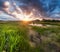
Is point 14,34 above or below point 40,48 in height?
above

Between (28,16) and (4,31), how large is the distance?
0.47 meters

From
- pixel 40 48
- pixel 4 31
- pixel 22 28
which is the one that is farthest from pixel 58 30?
pixel 4 31

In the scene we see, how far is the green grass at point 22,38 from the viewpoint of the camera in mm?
2277

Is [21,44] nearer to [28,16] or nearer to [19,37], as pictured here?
[19,37]

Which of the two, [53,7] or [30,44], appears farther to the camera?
[53,7]

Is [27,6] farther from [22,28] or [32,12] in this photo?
[22,28]

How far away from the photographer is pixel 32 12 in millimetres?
2518

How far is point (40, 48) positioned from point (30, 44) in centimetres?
16

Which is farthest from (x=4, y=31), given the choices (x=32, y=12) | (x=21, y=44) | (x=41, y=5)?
(x=41, y=5)

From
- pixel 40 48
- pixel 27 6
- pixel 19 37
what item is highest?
pixel 27 6

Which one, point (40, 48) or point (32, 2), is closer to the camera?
point (40, 48)

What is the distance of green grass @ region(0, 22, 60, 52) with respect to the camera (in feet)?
7.47

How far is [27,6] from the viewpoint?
98.8 inches

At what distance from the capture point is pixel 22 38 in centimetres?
233
